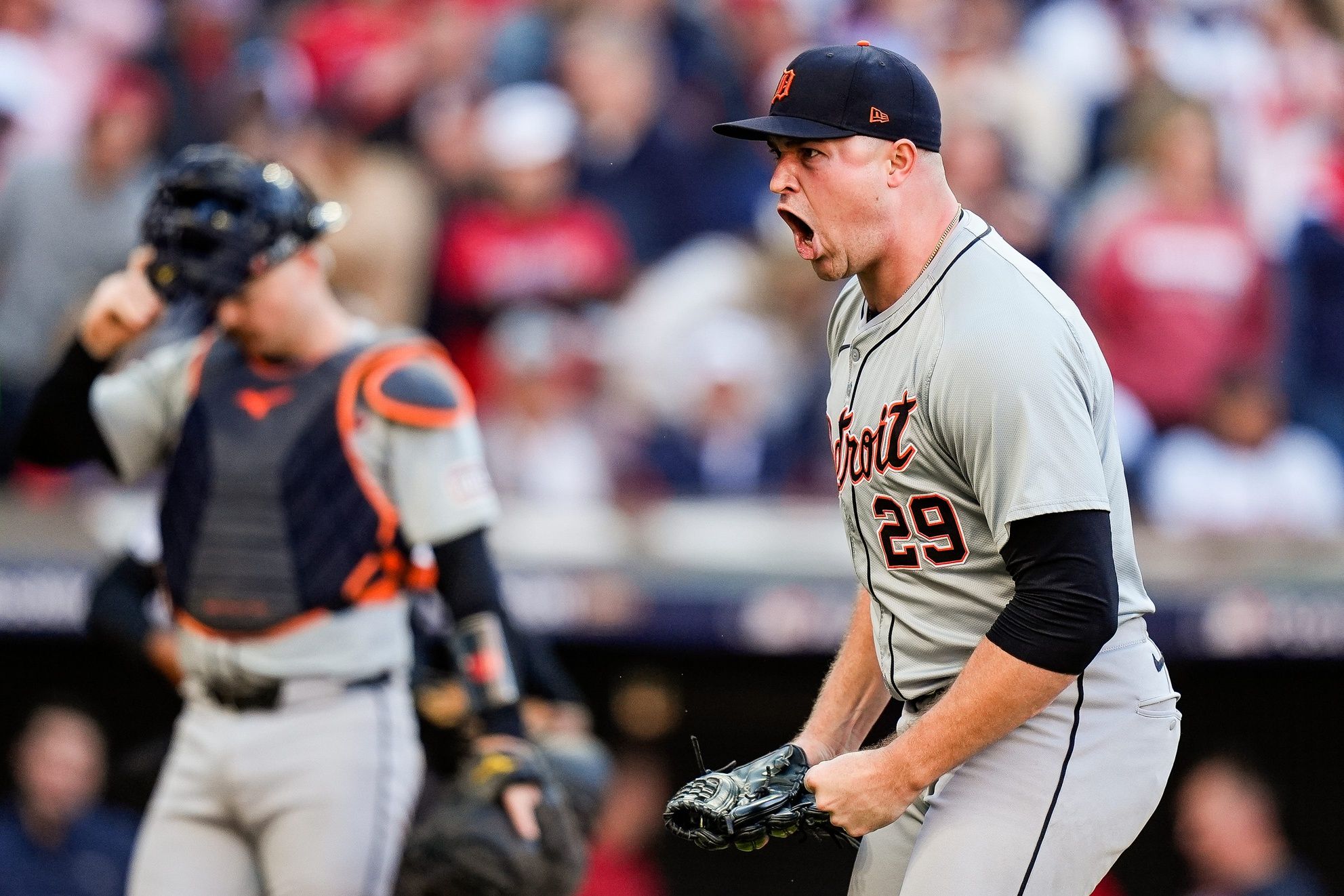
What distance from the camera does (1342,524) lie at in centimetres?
584

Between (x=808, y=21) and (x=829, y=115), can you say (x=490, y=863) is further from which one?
(x=808, y=21)

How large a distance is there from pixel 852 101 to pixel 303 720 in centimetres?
168

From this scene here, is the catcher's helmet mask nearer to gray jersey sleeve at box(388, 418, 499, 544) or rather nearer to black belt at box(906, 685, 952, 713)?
gray jersey sleeve at box(388, 418, 499, 544)

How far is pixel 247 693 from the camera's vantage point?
315 cm

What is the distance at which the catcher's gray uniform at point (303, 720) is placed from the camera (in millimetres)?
3070

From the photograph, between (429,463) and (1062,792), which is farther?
(429,463)

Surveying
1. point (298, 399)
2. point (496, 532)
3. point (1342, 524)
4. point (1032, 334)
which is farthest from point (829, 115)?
point (1342, 524)

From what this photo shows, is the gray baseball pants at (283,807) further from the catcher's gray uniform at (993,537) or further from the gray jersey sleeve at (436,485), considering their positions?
the catcher's gray uniform at (993,537)

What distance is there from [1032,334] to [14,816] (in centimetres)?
524

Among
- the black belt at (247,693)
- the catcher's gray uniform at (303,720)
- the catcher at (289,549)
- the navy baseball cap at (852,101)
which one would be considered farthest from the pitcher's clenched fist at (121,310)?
the navy baseball cap at (852,101)

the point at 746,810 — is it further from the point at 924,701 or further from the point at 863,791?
the point at 924,701

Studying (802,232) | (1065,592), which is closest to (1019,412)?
(1065,592)

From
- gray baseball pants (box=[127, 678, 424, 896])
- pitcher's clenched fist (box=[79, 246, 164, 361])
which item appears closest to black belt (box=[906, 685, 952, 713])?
gray baseball pants (box=[127, 678, 424, 896])

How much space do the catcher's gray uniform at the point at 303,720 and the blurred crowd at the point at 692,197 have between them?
9.29ft
